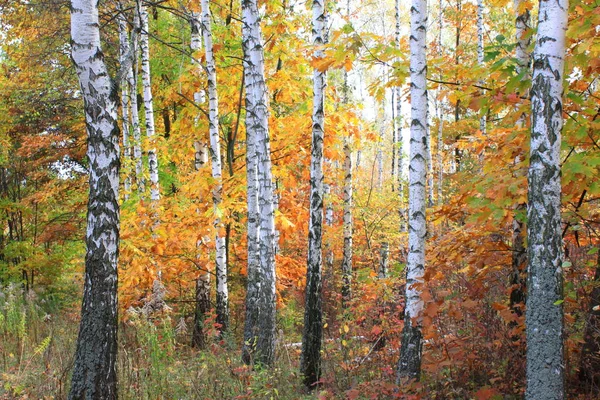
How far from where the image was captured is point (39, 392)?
16.1 ft

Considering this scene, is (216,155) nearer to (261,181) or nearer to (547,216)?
(261,181)

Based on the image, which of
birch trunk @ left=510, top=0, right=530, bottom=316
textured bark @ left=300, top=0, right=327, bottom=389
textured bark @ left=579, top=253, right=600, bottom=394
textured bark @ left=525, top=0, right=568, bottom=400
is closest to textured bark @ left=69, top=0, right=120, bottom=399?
textured bark @ left=300, top=0, right=327, bottom=389

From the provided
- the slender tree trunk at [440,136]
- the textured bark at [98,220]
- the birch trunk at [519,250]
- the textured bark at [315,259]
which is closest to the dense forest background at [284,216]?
the birch trunk at [519,250]

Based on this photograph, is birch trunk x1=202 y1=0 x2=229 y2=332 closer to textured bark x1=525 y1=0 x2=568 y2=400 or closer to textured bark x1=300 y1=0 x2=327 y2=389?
textured bark x1=300 y1=0 x2=327 y2=389

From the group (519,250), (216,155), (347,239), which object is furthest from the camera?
(347,239)

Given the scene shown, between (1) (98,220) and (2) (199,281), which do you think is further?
(2) (199,281)

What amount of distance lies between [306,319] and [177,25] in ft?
29.6

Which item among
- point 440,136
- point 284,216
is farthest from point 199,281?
point 440,136

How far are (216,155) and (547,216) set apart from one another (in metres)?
6.00

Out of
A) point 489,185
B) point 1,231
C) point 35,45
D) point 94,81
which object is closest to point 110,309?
point 94,81

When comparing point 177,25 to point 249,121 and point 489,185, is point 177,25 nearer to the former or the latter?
point 249,121

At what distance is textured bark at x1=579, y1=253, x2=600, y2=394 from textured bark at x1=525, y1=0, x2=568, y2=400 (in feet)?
4.01

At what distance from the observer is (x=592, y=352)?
A: 419 centimetres

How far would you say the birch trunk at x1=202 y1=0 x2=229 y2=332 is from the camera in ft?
26.0
